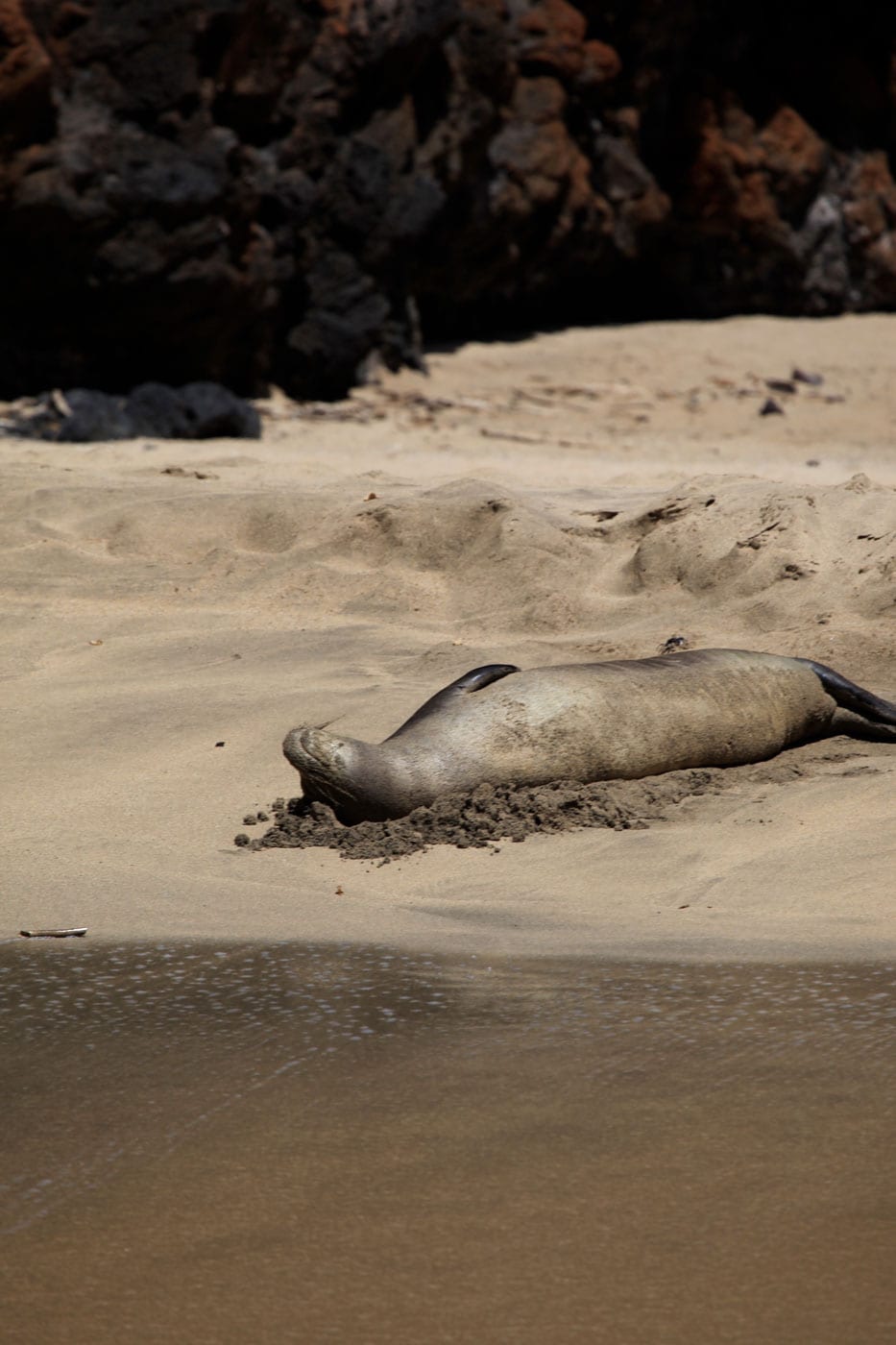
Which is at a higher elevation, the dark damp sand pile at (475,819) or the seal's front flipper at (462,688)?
the seal's front flipper at (462,688)

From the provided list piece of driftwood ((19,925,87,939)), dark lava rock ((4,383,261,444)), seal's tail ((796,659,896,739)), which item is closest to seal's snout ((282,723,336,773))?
piece of driftwood ((19,925,87,939))

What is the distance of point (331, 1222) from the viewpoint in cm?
226

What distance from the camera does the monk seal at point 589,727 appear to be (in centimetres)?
439

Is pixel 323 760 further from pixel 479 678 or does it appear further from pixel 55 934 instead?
pixel 55 934

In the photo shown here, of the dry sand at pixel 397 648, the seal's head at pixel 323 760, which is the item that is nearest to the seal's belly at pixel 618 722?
the dry sand at pixel 397 648

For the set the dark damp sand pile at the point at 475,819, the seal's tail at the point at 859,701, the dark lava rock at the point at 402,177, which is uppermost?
the dark lava rock at the point at 402,177

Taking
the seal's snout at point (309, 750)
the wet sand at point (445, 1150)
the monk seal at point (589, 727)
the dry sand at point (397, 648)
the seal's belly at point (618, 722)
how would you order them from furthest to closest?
1. the seal's belly at point (618, 722)
2. the monk seal at point (589, 727)
3. the seal's snout at point (309, 750)
4. the dry sand at point (397, 648)
5. the wet sand at point (445, 1150)

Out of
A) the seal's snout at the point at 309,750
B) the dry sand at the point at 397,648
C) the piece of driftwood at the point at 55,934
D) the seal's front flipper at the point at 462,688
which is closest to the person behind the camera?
the piece of driftwood at the point at 55,934

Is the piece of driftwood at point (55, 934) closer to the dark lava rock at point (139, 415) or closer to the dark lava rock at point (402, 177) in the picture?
the dark lava rock at point (139, 415)

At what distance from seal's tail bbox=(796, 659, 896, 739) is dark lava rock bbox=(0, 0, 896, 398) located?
6.68m

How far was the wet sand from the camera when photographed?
204 centimetres

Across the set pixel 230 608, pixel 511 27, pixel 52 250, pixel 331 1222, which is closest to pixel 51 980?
pixel 331 1222

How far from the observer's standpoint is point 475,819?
173 inches

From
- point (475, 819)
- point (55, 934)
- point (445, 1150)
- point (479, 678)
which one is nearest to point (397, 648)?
point (479, 678)
